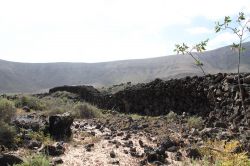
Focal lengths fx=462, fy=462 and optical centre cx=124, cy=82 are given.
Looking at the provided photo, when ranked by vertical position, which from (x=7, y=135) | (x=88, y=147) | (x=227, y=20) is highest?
(x=227, y=20)

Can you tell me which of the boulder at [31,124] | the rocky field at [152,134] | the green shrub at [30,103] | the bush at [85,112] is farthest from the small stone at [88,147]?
the green shrub at [30,103]

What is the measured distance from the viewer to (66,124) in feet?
45.2

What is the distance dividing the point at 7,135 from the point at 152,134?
4.61 meters

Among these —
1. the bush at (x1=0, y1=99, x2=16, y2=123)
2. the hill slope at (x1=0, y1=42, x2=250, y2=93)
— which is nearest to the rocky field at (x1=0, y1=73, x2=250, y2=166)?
the bush at (x1=0, y1=99, x2=16, y2=123)

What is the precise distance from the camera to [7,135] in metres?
12.3

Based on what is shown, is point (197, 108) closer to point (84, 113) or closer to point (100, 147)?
point (84, 113)

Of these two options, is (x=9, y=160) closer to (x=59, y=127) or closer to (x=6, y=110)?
(x=59, y=127)

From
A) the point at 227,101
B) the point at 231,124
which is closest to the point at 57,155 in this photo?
the point at 231,124

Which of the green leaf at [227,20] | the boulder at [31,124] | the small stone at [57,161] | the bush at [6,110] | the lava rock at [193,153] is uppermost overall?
the green leaf at [227,20]

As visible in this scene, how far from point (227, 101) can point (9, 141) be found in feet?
27.0

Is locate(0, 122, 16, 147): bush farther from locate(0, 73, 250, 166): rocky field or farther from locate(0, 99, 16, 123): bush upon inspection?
Result: locate(0, 99, 16, 123): bush

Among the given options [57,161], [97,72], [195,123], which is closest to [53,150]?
[57,161]

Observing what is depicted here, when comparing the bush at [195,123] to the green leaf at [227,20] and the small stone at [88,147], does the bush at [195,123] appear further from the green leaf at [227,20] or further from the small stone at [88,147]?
the green leaf at [227,20]

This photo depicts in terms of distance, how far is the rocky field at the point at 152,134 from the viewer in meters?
10.4
